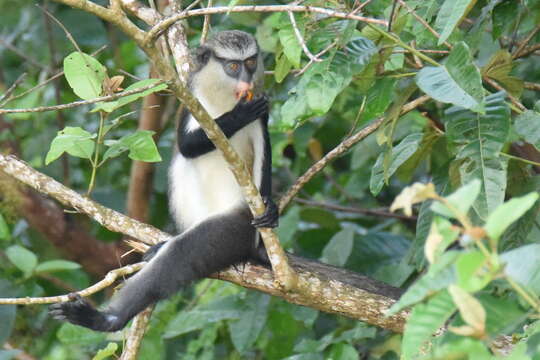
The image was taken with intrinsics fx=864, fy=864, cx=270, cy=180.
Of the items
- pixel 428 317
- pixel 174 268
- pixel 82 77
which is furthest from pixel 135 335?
pixel 428 317

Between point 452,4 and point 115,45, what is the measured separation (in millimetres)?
4687

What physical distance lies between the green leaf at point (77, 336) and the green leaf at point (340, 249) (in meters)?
1.41

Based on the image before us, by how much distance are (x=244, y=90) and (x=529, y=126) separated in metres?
1.84

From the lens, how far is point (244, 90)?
4820 mm

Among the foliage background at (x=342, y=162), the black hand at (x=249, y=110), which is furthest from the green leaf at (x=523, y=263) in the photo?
the black hand at (x=249, y=110)

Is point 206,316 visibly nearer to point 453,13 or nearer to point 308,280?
point 308,280

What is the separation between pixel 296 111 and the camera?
3.57m

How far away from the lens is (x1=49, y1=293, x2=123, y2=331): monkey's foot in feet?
14.0

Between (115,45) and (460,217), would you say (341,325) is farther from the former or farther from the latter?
(460,217)

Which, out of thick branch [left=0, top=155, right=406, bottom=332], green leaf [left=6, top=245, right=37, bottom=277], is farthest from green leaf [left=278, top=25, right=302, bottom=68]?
green leaf [left=6, top=245, right=37, bottom=277]

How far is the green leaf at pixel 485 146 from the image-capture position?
3.29 m

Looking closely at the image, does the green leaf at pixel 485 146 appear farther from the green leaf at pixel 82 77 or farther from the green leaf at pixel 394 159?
the green leaf at pixel 82 77

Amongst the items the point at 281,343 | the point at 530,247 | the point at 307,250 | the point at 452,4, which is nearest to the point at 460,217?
the point at 530,247

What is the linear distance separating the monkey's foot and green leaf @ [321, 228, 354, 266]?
139 cm
